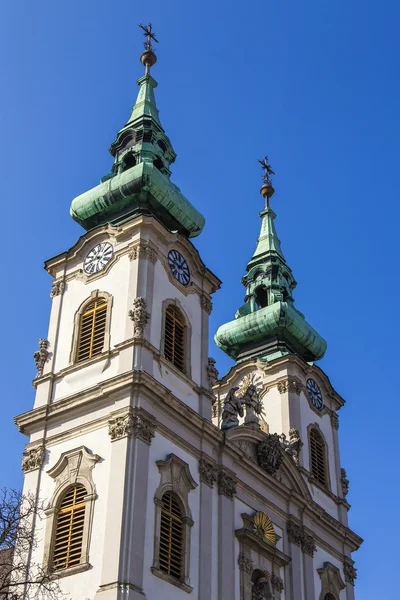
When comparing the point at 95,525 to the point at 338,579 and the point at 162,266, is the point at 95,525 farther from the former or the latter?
the point at 338,579

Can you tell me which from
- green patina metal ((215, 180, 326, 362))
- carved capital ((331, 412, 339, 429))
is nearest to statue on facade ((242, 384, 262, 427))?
green patina metal ((215, 180, 326, 362))

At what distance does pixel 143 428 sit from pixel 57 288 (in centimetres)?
641

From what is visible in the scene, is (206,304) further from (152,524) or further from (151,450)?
(152,524)

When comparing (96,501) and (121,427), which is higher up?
(121,427)

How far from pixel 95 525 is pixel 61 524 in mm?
1257

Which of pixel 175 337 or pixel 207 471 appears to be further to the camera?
pixel 175 337

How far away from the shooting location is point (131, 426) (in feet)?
76.2

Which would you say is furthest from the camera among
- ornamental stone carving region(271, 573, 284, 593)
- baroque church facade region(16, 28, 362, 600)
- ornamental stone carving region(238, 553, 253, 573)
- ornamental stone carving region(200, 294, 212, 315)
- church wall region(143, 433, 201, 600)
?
ornamental stone carving region(200, 294, 212, 315)

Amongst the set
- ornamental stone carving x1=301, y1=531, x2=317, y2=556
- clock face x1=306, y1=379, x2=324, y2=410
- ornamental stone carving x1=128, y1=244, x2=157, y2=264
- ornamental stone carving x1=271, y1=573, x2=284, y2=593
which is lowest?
ornamental stone carving x1=271, y1=573, x2=284, y2=593

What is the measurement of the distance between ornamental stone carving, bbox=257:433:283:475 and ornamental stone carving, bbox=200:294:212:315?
3813 millimetres

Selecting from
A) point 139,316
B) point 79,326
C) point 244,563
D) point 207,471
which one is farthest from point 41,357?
point 244,563

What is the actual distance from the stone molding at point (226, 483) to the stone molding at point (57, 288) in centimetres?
651

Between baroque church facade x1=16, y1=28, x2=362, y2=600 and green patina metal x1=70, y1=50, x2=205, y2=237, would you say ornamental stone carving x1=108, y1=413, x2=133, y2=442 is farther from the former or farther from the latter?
green patina metal x1=70, y1=50, x2=205, y2=237

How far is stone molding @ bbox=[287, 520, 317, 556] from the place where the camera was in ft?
92.6
